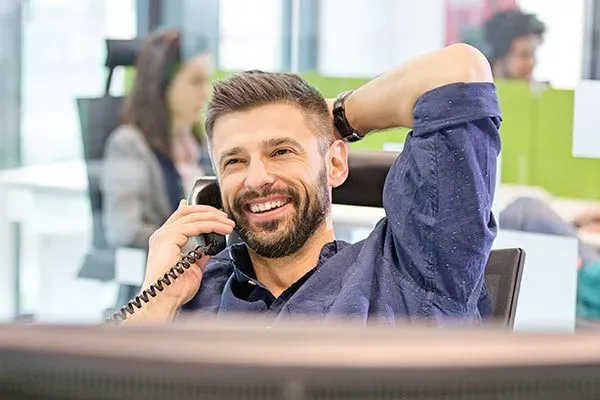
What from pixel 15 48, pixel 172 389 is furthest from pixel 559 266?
pixel 172 389

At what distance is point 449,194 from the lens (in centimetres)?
142

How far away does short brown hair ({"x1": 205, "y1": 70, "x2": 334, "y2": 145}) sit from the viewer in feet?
5.43

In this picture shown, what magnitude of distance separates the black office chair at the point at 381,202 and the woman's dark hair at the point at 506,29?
82.1 inches

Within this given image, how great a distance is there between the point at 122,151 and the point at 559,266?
1.86m

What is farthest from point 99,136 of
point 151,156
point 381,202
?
point 381,202

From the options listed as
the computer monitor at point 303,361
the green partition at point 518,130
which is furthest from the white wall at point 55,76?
the computer monitor at point 303,361

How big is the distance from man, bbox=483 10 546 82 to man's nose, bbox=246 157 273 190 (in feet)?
7.77

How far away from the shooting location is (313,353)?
0.42 metres

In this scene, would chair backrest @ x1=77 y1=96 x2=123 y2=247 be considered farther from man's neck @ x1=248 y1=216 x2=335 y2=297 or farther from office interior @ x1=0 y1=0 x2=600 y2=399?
man's neck @ x1=248 y1=216 x2=335 y2=297

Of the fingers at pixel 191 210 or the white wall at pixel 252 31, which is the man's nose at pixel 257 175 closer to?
the fingers at pixel 191 210

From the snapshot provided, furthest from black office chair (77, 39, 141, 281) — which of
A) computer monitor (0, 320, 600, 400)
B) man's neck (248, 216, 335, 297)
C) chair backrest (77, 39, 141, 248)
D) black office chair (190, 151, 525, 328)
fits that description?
computer monitor (0, 320, 600, 400)

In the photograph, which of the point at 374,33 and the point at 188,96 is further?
the point at 374,33

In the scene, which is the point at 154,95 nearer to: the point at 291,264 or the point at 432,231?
the point at 291,264

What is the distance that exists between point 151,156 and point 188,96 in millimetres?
306
